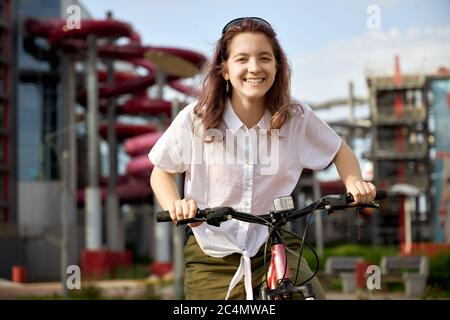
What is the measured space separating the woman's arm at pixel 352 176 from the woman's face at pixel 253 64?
0.37 metres

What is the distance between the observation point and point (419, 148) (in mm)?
40969

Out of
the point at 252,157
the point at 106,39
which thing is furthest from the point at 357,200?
the point at 106,39

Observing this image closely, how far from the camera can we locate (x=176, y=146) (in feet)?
9.71

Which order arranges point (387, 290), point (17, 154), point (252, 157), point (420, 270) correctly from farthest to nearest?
point (17, 154) → point (420, 270) → point (387, 290) → point (252, 157)

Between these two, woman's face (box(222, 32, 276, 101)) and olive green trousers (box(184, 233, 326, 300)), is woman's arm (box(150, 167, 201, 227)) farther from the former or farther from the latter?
woman's face (box(222, 32, 276, 101))

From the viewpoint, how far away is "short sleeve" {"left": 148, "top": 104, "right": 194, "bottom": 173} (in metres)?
2.96

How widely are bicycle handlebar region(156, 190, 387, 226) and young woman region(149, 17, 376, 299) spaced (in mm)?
184

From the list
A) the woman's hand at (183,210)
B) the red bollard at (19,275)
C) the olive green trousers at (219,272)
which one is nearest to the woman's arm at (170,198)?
the woman's hand at (183,210)

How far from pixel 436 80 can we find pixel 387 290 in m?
23.2

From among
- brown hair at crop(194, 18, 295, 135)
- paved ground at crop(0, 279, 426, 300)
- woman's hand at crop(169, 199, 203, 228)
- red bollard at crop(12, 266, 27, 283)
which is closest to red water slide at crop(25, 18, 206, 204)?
red bollard at crop(12, 266, 27, 283)

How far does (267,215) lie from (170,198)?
0.40m

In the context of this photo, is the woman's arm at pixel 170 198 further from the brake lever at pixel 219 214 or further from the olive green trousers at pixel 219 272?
the olive green trousers at pixel 219 272

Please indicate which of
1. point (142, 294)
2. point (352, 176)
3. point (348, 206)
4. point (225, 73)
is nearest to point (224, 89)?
point (225, 73)

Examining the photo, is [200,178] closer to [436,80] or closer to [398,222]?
[436,80]
